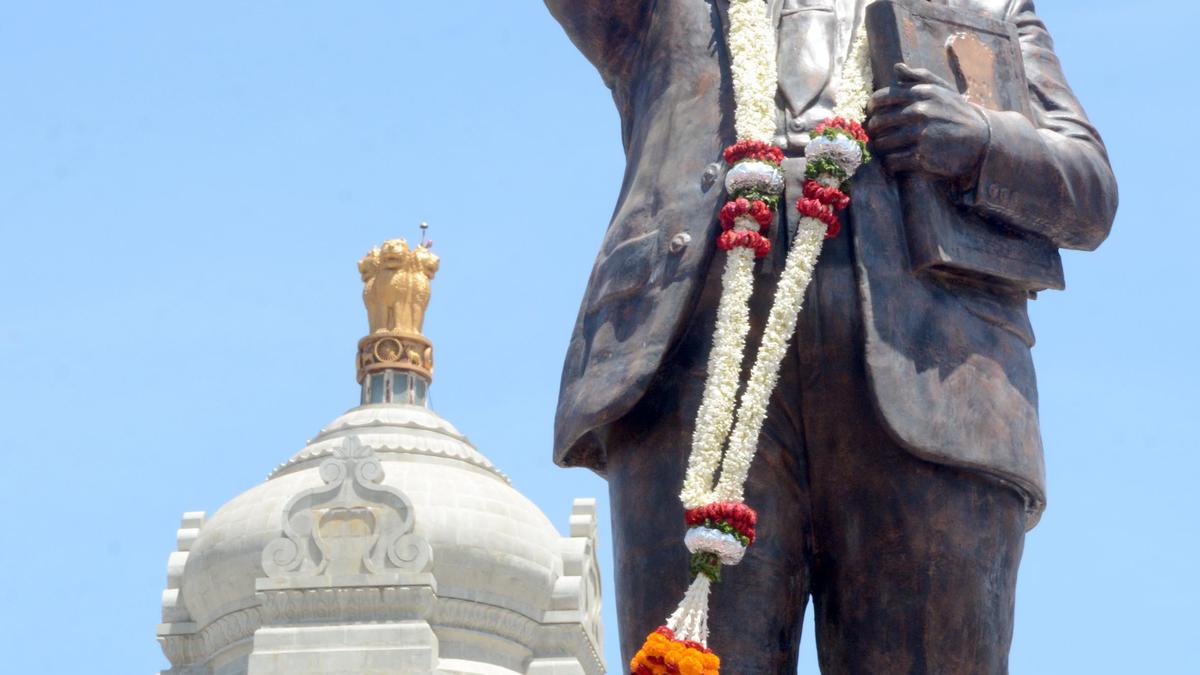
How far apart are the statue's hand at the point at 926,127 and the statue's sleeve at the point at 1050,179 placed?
0.15ft

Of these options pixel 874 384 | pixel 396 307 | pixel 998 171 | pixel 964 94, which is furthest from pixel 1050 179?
pixel 396 307

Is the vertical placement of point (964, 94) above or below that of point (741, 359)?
above

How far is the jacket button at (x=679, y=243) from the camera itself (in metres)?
7.39

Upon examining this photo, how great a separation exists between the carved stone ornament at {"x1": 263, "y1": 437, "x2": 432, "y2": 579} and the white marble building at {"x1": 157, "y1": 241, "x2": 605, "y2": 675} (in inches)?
0.8

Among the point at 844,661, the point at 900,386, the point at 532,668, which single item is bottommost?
the point at 844,661

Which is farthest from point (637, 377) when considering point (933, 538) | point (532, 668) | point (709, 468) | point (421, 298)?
point (421, 298)

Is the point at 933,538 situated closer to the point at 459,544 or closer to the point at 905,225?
the point at 905,225

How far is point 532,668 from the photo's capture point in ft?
167

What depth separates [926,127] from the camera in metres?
7.35

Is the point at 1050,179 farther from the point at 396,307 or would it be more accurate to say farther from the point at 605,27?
the point at 396,307

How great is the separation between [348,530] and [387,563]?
35.2 inches

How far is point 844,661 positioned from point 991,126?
3.96ft

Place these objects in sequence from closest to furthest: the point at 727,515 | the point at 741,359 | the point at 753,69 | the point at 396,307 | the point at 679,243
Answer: the point at 727,515 < the point at 741,359 < the point at 679,243 < the point at 753,69 < the point at 396,307

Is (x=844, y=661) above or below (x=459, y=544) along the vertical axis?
below
